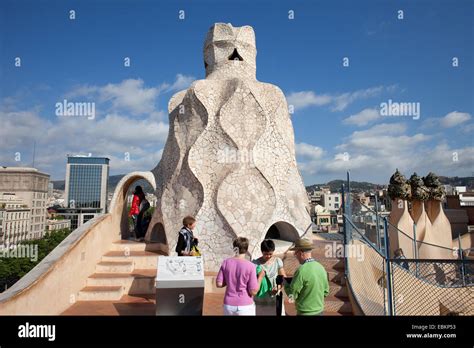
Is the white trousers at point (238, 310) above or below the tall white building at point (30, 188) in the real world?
below

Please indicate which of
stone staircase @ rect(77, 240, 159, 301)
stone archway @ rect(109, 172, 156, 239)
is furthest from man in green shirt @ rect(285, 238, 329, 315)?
stone archway @ rect(109, 172, 156, 239)

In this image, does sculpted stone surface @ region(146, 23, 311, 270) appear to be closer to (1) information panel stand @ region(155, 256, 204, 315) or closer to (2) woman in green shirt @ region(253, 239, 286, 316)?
(1) information panel stand @ region(155, 256, 204, 315)

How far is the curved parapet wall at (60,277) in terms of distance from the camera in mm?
4727

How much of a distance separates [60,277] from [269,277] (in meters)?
4.23

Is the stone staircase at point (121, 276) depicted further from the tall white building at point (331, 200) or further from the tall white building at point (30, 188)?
the tall white building at point (331, 200)

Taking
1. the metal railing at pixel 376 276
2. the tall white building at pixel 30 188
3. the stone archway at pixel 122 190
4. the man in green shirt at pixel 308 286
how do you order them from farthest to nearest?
1. the tall white building at pixel 30 188
2. the stone archway at pixel 122 190
3. the metal railing at pixel 376 276
4. the man in green shirt at pixel 308 286

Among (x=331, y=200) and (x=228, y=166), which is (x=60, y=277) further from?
(x=331, y=200)

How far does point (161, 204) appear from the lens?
337 inches

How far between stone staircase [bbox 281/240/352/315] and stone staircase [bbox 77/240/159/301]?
9.67 ft

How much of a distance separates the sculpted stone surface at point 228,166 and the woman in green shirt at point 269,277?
380cm

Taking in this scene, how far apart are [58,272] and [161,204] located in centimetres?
324

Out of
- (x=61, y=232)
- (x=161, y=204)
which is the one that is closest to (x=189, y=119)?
(x=161, y=204)

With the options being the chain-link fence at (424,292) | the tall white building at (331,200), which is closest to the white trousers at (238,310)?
the chain-link fence at (424,292)

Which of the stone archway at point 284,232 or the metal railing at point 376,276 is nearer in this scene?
the metal railing at point 376,276
